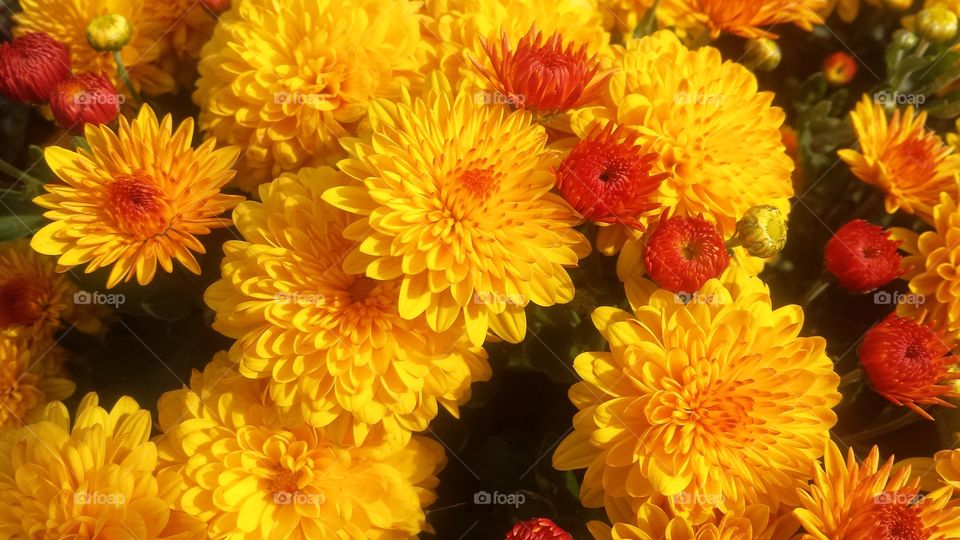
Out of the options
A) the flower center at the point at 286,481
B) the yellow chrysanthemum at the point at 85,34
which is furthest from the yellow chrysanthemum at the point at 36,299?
the flower center at the point at 286,481

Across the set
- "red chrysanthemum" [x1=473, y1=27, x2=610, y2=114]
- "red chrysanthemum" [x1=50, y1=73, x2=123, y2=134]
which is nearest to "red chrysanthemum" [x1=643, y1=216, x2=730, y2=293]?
"red chrysanthemum" [x1=473, y1=27, x2=610, y2=114]

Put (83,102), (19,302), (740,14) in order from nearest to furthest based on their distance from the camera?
(83,102) → (19,302) → (740,14)

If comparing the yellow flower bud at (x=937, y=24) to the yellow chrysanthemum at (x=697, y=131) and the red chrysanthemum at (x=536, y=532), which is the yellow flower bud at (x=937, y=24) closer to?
the yellow chrysanthemum at (x=697, y=131)

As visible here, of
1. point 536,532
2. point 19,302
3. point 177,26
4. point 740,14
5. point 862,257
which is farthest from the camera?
point 177,26

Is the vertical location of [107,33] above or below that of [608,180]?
above

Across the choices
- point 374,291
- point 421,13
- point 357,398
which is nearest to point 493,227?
point 374,291

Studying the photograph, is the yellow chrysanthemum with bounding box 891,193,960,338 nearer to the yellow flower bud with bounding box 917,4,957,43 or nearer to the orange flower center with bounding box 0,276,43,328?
the yellow flower bud with bounding box 917,4,957,43

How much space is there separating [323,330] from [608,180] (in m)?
0.73

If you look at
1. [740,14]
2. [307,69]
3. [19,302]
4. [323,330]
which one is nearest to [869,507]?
[323,330]

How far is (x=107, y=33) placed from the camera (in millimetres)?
2258

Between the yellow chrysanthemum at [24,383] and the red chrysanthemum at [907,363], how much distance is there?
229 centimetres

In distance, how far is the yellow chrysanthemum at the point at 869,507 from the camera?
1.58 meters

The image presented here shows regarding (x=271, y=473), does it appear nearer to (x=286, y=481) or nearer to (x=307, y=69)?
(x=286, y=481)

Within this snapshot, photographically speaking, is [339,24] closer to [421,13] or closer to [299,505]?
[421,13]
